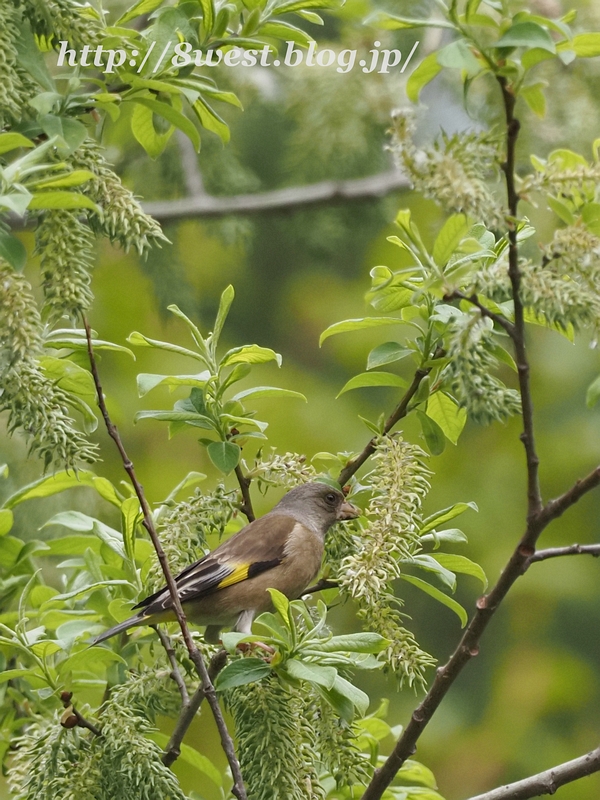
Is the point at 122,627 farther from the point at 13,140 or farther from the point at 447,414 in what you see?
the point at 13,140

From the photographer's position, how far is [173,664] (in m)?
2.54

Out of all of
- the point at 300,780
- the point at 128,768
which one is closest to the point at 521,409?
the point at 300,780

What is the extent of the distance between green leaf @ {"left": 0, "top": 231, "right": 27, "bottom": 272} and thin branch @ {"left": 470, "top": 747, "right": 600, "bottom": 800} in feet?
5.47

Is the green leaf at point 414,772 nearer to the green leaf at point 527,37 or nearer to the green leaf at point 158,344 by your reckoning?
the green leaf at point 158,344

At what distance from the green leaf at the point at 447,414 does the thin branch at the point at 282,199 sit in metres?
3.20

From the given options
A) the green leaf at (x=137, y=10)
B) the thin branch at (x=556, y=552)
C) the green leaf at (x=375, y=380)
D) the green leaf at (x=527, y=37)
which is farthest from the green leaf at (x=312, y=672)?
the green leaf at (x=137, y=10)

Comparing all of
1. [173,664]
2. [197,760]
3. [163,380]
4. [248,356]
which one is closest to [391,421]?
[248,356]

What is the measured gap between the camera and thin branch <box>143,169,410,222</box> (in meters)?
5.63

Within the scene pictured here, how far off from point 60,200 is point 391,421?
105cm

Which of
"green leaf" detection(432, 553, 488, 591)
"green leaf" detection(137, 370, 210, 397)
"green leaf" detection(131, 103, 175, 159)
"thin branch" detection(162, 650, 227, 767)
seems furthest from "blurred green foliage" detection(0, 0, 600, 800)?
"thin branch" detection(162, 650, 227, 767)

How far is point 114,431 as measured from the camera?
234 cm

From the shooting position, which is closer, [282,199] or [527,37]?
[527,37]

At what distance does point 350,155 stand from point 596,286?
12.8ft

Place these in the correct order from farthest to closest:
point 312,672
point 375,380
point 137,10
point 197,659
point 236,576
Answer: point 236,576 → point 375,380 → point 137,10 → point 197,659 → point 312,672
